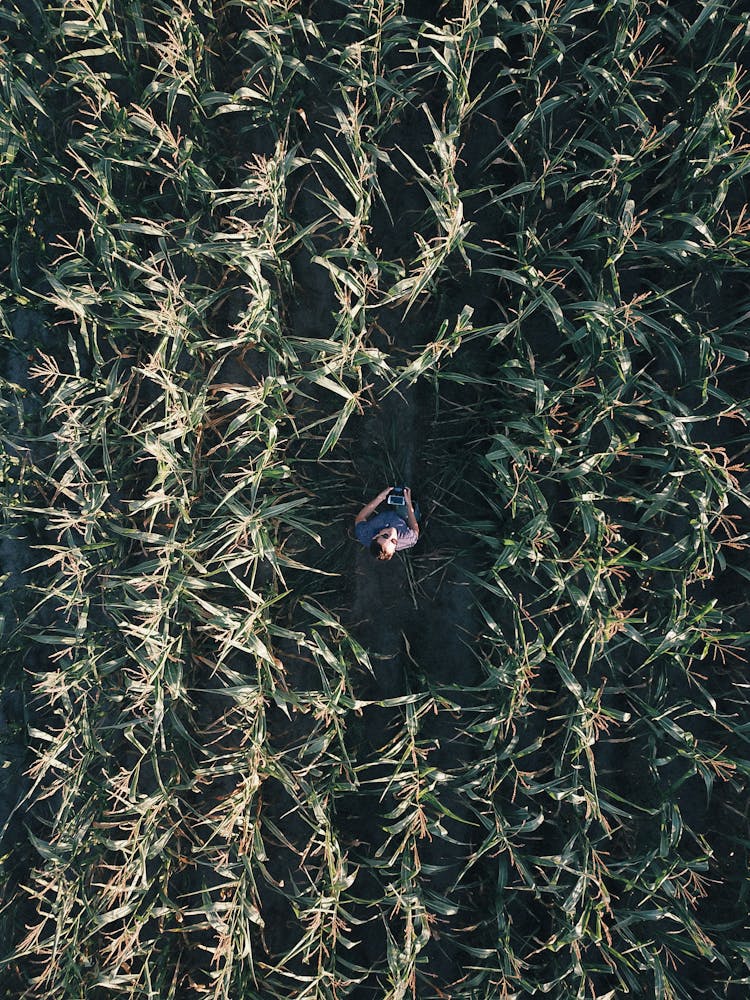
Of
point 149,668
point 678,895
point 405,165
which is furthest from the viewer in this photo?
point 405,165

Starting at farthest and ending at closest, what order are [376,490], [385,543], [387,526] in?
[376,490] → [387,526] → [385,543]

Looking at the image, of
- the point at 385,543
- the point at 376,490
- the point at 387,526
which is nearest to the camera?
the point at 385,543

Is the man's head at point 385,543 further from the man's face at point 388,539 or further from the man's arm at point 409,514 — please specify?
the man's arm at point 409,514

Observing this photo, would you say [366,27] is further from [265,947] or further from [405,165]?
A: [265,947]

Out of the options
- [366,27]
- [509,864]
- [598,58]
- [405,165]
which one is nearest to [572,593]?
[509,864]

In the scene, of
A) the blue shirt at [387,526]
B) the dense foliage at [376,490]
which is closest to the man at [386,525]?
the blue shirt at [387,526]

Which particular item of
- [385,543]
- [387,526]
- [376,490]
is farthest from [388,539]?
[376,490]

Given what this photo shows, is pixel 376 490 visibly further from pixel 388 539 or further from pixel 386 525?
pixel 388 539
